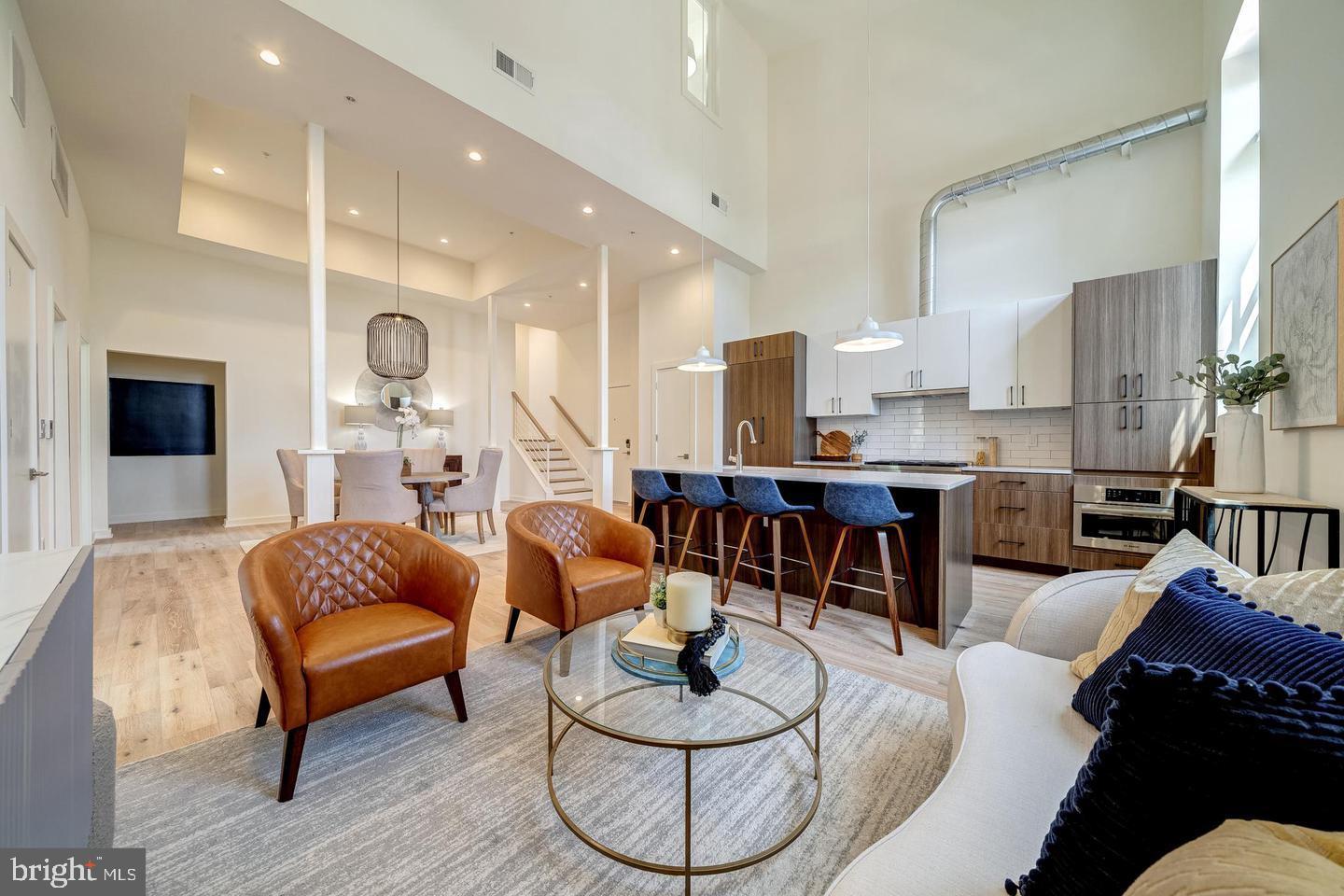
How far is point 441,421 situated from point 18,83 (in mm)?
5357

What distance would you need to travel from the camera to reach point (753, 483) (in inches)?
120

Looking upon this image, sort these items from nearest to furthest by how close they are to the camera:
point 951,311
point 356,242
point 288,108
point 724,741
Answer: point 724,741 → point 288,108 → point 951,311 → point 356,242

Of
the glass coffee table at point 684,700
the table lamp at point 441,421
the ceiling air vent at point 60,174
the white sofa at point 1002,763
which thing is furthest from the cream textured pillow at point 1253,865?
the table lamp at point 441,421

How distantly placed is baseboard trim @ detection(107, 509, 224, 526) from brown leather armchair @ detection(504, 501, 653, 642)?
22.0ft

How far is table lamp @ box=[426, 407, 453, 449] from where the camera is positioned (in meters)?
7.61

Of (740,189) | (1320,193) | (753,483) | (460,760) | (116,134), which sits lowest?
(460,760)

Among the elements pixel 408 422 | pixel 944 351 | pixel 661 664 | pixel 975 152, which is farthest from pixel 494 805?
pixel 408 422

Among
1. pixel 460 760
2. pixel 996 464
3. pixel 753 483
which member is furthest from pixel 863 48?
pixel 460 760

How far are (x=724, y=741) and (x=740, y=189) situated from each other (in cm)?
602

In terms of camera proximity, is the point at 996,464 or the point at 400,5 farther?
the point at 996,464

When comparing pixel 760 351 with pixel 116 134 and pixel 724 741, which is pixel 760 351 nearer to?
pixel 724 741

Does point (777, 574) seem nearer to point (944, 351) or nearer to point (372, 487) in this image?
point (944, 351)

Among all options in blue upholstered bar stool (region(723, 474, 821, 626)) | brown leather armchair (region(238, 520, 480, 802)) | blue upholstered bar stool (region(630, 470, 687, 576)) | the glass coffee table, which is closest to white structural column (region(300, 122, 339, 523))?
brown leather armchair (region(238, 520, 480, 802))

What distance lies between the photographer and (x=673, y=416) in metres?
6.17
